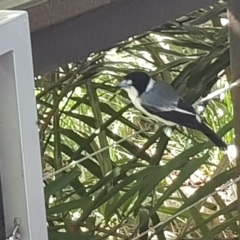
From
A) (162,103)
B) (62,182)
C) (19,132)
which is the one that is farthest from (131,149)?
(19,132)

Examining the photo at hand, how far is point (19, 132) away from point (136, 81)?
730 mm

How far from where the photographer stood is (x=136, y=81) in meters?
1.16

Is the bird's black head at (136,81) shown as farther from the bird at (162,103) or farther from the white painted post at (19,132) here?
the white painted post at (19,132)

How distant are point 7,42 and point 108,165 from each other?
916 millimetres

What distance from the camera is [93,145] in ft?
4.37

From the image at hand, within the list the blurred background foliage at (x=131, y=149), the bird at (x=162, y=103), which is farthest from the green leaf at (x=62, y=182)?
the bird at (x=162, y=103)

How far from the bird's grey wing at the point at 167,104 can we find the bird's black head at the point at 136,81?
0.02 metres

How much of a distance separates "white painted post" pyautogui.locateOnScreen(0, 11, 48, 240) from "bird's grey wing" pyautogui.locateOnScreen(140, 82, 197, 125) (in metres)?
0.60

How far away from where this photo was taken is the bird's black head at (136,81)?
1.15 m

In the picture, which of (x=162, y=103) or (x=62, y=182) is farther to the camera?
(x=162, y=103)

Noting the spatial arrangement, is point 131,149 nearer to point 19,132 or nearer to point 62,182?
point 62,182

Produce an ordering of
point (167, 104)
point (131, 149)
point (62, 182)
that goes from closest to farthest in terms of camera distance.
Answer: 1. point (62, 182)
2. point (167, 104)
3. point (131, 149)

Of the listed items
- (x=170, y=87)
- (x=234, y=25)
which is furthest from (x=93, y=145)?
(x=234, y=25)

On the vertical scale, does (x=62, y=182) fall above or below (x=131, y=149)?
below
